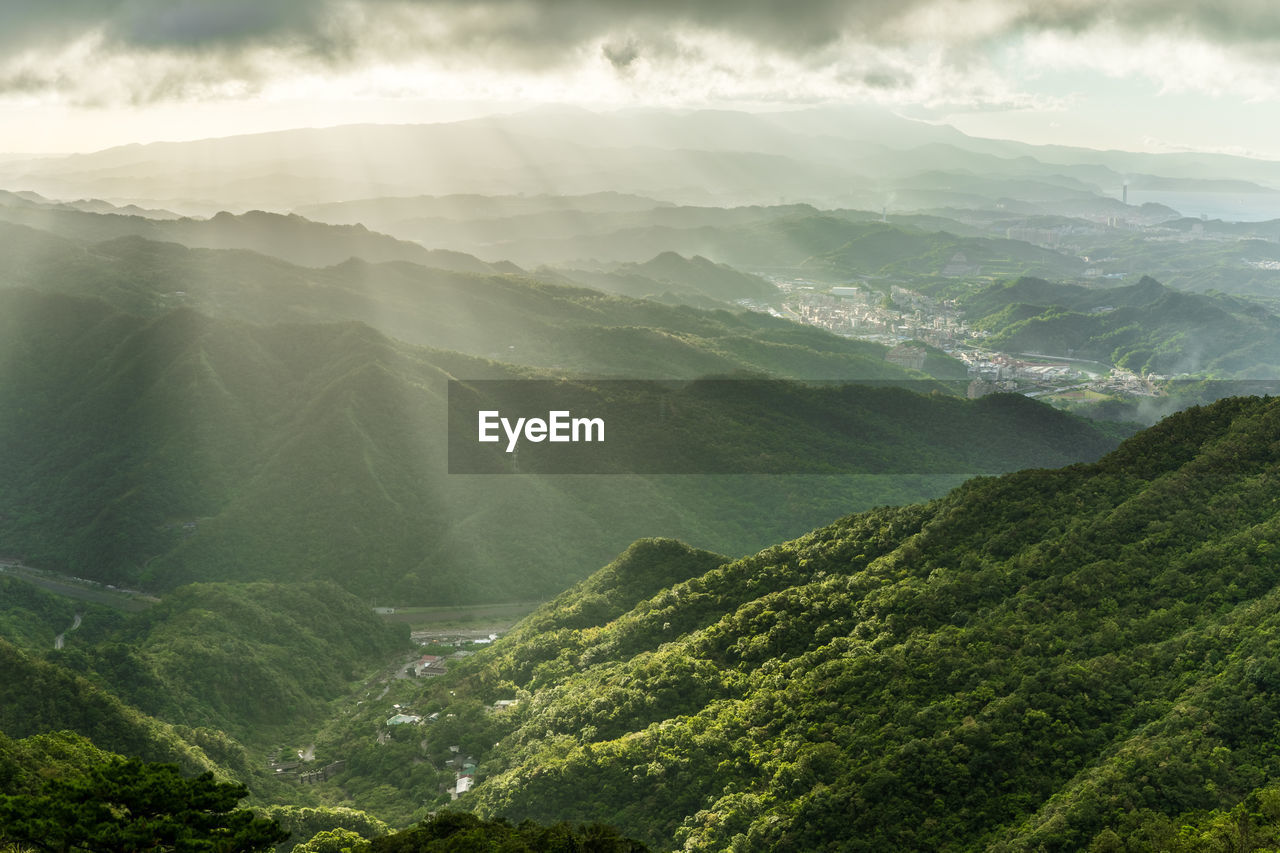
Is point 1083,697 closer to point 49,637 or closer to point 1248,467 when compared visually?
point 1248,467

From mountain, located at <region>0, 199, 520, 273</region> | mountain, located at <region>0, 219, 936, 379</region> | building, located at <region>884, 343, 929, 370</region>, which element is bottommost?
building, located at <region>884, 343, 929, 370</region>

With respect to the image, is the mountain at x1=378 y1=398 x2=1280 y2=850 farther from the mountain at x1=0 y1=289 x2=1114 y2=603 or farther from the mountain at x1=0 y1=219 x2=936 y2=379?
the mountain at x1=0 y1=219 x2=936 y2=379

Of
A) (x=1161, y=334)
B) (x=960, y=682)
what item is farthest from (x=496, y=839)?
(x=1161, y=334)

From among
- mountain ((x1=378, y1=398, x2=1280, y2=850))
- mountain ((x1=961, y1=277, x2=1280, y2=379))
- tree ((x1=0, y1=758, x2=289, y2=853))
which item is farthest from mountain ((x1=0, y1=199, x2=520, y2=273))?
tree ((x1=0, y1=758, x2=289, y2=853))

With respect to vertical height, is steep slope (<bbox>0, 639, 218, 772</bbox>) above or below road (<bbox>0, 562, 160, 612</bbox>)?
above

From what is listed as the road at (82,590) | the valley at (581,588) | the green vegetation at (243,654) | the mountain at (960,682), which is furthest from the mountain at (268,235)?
the mountain at (960,682)

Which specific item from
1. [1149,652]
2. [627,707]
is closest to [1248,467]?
[1149,652]

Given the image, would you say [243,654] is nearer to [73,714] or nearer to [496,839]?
[73,714]
